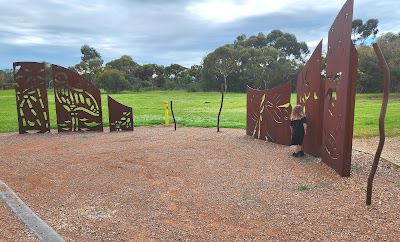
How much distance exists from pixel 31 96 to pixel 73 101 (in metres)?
1.44

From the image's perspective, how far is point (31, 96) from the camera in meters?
11.8

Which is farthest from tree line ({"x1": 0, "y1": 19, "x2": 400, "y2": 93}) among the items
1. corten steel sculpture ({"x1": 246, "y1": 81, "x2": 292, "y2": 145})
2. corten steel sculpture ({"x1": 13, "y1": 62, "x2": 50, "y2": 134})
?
corten steel sculpture ({"x1": 13, "y1": 62, "x2": 50, "y2": 134})

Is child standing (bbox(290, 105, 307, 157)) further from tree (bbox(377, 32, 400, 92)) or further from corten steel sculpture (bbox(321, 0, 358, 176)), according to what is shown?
tree (bbox(377, 32, 400, 92))

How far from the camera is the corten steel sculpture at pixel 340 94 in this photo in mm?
5566

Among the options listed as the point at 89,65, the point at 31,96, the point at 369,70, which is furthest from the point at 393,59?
the point at 89,65

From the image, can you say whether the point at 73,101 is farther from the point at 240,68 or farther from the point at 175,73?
the point at 175,73

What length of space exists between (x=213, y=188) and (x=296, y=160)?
8.61 feet

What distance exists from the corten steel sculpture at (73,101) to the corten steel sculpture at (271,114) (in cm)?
553

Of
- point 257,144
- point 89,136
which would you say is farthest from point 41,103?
point 257,144

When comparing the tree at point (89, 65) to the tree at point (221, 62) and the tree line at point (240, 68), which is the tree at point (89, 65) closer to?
the tree line at point (240, 68)

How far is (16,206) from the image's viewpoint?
4.57m

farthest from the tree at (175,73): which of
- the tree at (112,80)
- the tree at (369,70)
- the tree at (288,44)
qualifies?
the tree at (369,70)

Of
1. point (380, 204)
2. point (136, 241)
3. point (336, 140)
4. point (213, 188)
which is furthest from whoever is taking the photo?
point (336, 140)

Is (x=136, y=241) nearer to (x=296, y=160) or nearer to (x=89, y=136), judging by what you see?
(x=296, y=160)
